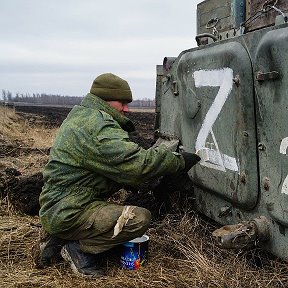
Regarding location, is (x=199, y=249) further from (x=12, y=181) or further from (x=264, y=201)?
(x=12, y=181)

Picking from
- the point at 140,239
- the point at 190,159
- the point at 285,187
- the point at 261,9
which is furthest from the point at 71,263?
the point at 261,9

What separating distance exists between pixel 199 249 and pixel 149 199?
1232 millimetres

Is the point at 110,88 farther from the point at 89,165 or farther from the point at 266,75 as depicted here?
the point at 266,75

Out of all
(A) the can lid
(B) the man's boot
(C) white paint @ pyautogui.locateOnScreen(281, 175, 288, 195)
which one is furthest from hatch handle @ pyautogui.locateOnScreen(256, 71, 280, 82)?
(B) the man's boot

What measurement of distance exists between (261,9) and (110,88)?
1229 millimetres

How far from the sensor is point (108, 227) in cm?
352

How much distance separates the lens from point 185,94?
417 cm

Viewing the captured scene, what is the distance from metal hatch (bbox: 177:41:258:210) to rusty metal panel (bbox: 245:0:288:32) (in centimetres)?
46

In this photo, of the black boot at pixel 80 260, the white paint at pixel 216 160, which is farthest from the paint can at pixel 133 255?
the white paint at pixel 216 160

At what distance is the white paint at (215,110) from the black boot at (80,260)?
1.04 metres

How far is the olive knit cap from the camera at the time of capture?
3.73 meters

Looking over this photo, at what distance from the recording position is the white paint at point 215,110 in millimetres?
3412

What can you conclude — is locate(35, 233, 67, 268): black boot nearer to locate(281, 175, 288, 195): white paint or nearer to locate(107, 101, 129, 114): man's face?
locate(107, 101, 129, 114): man's face

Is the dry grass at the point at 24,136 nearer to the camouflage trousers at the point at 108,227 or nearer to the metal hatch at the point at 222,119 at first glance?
the metal hatch at the point at 222,119
